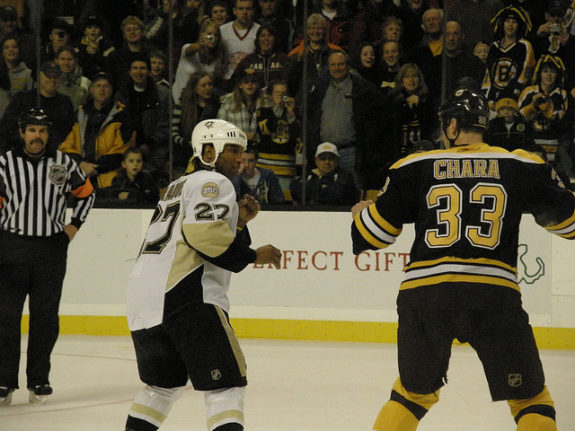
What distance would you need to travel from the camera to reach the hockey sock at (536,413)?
9.75 ft

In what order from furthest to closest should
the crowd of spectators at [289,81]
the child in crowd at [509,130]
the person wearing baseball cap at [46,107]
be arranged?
the person wearing baseball cap at [46,107]
the crowd of spectators at [289,81]
the child in crowd at [509,130]

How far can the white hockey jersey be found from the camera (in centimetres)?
327

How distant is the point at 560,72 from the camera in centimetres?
810

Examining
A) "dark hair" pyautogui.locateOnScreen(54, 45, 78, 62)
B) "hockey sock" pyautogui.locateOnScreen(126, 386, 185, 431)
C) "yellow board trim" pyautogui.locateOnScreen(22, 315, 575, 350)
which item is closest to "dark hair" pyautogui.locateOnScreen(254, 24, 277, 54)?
"dark hair" pyautogui.locateOnScreen(54, 45, 78, 62)

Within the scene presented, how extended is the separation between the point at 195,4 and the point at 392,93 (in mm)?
1920

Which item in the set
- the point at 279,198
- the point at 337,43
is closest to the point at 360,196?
the point at 279,198

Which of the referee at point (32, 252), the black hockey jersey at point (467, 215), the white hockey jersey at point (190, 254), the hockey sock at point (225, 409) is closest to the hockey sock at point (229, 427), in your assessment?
the hockey sock at point (225, 409)

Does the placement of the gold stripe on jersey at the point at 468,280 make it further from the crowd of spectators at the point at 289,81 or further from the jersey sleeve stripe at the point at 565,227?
the crowd of spectators at the point at 289,81

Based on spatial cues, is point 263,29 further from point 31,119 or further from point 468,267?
point 468,267

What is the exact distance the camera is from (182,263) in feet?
10.9

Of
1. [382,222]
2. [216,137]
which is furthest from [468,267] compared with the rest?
[216,137]

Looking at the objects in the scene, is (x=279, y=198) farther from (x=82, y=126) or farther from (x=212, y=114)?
(x=82, y=126)

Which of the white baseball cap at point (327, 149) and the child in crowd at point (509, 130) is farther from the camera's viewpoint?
the white baseball cap at point (327, 149)

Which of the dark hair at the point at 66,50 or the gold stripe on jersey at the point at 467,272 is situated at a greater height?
the dark hair at the point at 66,50
